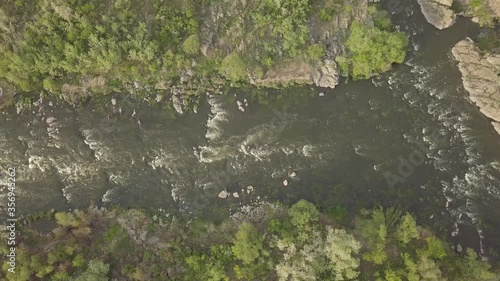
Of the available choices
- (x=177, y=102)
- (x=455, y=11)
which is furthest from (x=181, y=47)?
(x=455, y=11)

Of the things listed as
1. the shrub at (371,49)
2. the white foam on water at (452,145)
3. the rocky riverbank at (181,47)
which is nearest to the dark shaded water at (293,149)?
the white foam on water at (452,145)

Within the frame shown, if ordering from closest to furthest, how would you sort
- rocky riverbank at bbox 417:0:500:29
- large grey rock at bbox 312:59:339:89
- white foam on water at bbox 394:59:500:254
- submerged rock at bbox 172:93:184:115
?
white foam on water at bbox 394:59:500:254 → large grey rock at bbox 312:59:339:89 → rocky riverbank at bbox 417:0:500:29 → submerged rock at bbox 172:93:184:115

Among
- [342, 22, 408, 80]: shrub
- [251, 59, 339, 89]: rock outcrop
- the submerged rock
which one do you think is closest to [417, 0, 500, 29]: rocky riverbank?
[342, 22, 408, 80]: shrub

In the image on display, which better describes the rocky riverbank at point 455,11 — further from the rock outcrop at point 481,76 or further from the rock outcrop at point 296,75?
the rock outcrop at point 296,75

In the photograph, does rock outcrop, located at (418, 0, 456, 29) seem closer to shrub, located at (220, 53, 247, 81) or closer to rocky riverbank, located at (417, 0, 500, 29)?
rocky riverbank, located at (417, 0, 500, 29)

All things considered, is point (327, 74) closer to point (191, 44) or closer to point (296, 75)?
point (296, 75)

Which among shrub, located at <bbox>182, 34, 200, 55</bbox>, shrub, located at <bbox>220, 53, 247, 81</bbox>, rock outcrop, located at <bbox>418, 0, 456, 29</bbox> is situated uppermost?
shrub, located at <bbox>182, 34, 200, 55</bbox>

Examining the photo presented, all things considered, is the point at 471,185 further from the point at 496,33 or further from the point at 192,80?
the point at 192,80
